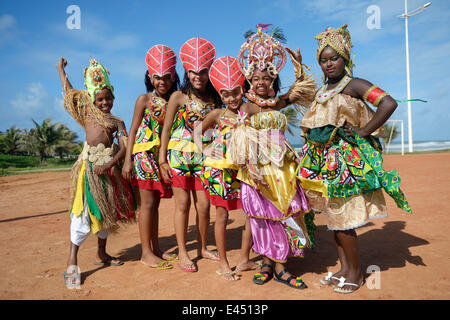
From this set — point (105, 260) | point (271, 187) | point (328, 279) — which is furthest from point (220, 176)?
point (105, 260)

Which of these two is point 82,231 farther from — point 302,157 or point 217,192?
point 302,157

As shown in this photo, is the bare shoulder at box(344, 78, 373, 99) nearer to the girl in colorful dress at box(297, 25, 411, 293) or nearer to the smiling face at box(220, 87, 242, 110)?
the girl in colorful dress at box(297, 25, 411, 293)

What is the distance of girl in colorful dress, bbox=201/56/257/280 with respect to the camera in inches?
125

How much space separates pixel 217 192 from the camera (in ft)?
11.0

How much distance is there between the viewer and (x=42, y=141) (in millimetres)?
25156

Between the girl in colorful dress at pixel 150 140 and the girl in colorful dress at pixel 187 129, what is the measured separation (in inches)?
8.0

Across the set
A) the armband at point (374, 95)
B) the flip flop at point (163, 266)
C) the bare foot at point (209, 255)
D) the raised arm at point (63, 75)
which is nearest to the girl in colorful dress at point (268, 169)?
the armband at point (374, 95)

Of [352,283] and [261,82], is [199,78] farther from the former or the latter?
[352,283]

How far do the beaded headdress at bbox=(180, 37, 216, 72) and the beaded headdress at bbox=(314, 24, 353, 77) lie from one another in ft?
3.87

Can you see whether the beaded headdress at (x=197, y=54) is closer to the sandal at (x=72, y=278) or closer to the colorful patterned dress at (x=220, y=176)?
the colorful patterned dress at (x=220, y=176)

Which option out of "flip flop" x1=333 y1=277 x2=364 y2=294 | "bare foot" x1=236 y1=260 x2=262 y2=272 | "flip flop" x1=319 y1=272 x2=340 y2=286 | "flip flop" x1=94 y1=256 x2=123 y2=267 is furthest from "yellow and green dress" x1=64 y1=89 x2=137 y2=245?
"flip flop" x1=333 y1=277 x2=364 y2=294

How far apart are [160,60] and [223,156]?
1412 millimetres
